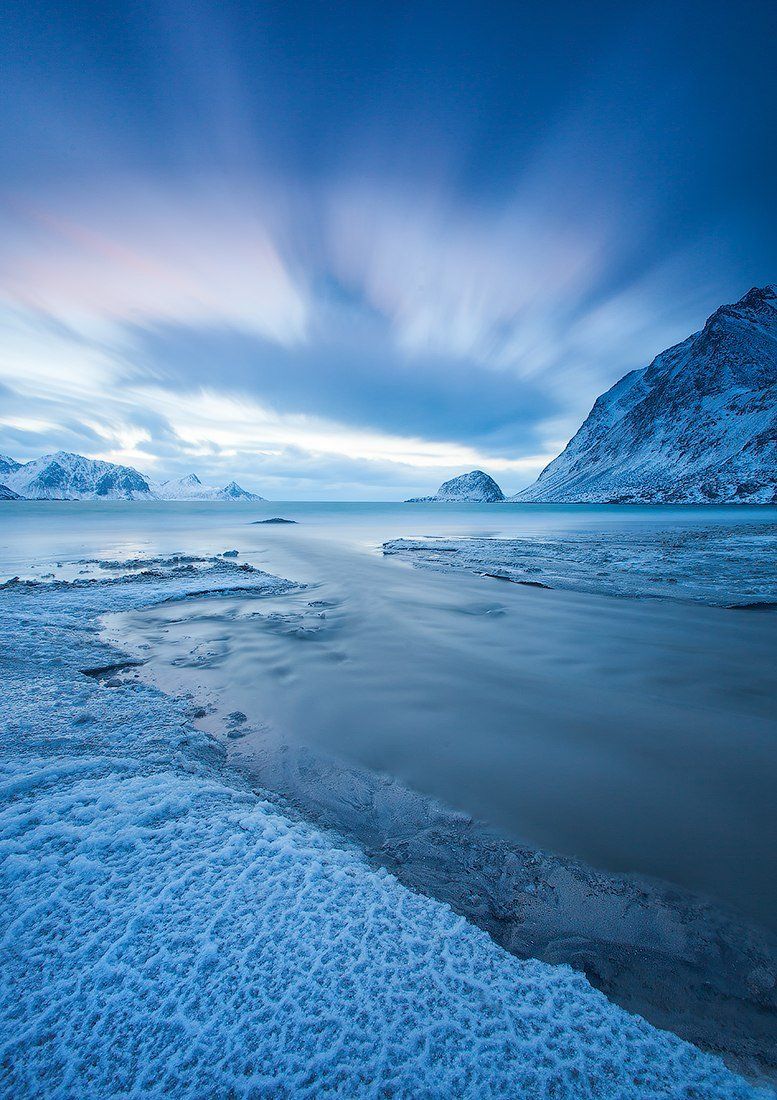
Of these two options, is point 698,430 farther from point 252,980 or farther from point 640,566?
point 252,980

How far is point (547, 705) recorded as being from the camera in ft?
15.1

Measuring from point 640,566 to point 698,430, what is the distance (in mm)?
138647

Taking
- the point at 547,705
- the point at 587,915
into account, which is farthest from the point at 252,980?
the point at 547,705

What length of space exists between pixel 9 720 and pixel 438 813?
3.82 meters

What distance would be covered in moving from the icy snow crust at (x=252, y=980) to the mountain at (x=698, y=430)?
361 feet

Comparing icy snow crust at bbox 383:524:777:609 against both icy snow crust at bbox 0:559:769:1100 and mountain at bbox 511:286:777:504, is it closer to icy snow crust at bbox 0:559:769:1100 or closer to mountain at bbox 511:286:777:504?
icy snow crust at bbox 0:559:769:1100

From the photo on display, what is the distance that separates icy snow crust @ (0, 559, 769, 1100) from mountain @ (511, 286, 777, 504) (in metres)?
110

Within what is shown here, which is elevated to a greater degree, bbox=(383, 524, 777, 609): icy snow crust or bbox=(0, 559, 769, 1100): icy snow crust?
bbox=(383, 524, 777, 609): icy snow crust

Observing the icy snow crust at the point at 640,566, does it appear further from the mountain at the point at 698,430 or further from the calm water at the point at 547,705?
the mountain at the point at 698,430

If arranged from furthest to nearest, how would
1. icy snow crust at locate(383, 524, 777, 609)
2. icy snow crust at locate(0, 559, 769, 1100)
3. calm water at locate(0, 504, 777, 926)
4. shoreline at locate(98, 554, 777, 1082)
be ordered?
1. icy snow crust at locate(383, 524, 777, 609)
2. calm water at locate(0, 504, 777, 926)
3. shoreline at locate(98, 554, 777, 1082)
4. icy snow crust at locate(0, 559, 769, 1100)

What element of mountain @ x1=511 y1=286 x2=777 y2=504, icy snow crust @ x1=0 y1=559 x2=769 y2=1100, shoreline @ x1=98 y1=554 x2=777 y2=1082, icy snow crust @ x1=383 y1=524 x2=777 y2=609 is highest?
mountain @ x1=511 y1=286 x2=777 y2=504

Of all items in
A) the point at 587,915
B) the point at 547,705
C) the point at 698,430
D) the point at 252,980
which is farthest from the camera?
the point at 698,430

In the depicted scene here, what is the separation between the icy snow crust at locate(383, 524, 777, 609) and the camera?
372 inches

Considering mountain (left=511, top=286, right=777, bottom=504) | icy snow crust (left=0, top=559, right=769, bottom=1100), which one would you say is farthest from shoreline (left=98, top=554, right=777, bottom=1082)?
mountain (left=511, top=286, right=777, bottom=504)
